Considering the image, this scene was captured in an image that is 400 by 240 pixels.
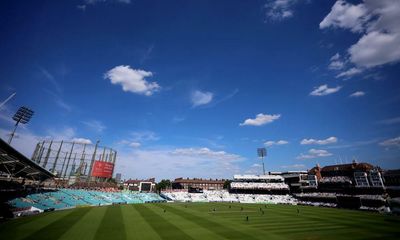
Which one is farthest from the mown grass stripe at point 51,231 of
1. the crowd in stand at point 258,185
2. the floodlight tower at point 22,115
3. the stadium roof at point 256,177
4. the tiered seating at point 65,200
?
the stadium roof at point 256,177

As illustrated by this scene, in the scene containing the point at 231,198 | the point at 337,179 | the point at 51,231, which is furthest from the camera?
the point at 231,198

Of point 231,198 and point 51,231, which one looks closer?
point 51,231

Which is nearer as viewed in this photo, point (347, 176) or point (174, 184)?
point (347, 176)

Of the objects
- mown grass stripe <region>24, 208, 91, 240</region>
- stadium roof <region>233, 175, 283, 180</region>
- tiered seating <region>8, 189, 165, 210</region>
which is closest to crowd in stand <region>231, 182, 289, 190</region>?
stadium roof <region>233, 175, 283, 180</region>

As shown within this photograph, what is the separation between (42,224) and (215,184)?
139 meters

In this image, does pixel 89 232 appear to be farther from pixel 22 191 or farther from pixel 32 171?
pixel 22 191

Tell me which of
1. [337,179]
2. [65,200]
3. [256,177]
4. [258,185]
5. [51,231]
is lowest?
[51,231]

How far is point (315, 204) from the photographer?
224 feet

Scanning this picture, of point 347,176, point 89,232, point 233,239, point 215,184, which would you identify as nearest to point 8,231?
point 89,232

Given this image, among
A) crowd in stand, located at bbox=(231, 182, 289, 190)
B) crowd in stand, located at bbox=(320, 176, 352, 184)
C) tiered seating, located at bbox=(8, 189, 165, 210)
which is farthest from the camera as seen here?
crowd in stand, located at bbox=(231, 182, 289, 190)

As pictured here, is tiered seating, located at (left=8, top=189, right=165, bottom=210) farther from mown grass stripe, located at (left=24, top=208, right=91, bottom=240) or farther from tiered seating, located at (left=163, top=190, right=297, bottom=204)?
mown grass stripe, located at (left=24, top=208, right=91, bottom=240)

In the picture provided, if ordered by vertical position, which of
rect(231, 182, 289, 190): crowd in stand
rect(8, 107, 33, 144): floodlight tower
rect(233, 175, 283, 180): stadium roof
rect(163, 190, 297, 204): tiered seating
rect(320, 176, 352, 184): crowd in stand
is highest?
rect(8, 107, 33, 144): floodlight tower

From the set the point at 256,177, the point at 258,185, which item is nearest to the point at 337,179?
the point at 258,185

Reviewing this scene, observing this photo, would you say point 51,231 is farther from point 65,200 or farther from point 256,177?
point 256,177
